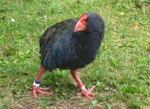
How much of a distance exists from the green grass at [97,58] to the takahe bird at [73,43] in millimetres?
409

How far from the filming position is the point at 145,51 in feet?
19.4

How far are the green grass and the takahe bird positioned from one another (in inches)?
16.1

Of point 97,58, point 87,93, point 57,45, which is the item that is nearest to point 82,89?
point 87,93

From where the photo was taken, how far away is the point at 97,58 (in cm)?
558

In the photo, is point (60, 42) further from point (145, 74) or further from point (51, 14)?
point (51, 14)

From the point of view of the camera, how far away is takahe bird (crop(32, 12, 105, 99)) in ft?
13.9

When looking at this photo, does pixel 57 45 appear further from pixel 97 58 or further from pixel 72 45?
pixel 97 58

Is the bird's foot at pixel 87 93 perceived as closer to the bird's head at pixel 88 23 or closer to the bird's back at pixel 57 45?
the bird's back at pixel 57 45

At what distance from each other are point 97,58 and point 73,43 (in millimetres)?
1267

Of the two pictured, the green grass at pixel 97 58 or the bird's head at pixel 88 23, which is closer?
the bird's head at pixel 88 23

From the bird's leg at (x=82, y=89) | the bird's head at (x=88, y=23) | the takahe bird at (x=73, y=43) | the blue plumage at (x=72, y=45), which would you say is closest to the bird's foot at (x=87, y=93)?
the bird's leg at (x=82, y=89)

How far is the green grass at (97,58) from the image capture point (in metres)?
4.77

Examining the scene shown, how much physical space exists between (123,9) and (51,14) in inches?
54.7

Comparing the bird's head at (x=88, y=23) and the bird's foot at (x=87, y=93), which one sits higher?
the bird's head at (x=88, y=23)
